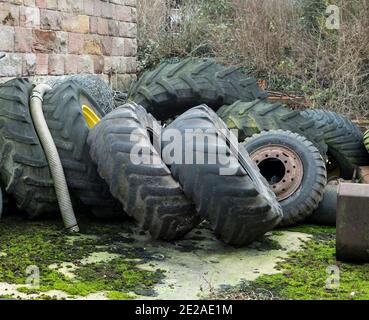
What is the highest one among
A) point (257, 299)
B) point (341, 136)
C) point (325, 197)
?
point (341, 136)

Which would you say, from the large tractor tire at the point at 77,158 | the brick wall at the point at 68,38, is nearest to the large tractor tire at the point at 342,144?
the large tractor tire at the point at 77,158

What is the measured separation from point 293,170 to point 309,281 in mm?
1710

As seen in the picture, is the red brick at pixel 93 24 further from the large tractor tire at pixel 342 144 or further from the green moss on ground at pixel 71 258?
the green moss on ground at pixel 71 258

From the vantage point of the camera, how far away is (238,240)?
14.4ft

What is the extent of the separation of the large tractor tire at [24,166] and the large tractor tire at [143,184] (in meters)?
0.62

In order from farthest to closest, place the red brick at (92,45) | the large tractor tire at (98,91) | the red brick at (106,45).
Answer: the red brick at (106,45) < the red brick at (92,45) < the large tractor tire at (98,91)

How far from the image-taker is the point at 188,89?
23.3 feet

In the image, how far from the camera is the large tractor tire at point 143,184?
4.26m

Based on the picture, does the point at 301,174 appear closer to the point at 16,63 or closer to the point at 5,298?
the point at 5,298

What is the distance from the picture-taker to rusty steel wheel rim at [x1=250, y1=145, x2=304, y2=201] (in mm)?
5270

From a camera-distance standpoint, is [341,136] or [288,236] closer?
[288,236]
